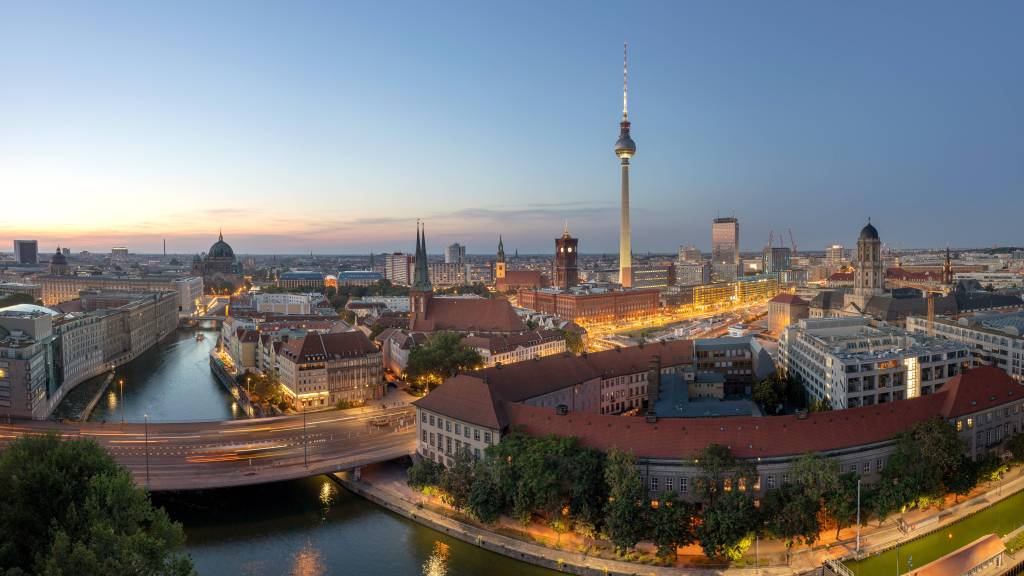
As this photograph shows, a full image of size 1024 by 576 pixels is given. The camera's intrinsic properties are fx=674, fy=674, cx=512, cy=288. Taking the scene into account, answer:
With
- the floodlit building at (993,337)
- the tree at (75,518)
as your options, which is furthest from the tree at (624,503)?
the floodlit building at (993,337)

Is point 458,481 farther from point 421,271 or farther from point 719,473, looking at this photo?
point 421,271

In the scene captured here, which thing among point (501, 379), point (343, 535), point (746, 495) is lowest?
point (343, 535)

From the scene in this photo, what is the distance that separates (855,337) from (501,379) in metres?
29.9

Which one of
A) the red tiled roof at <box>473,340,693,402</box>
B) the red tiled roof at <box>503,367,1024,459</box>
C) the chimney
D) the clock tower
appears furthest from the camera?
the clock tower

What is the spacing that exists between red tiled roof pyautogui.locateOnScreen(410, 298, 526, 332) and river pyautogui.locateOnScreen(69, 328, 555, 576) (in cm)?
4081

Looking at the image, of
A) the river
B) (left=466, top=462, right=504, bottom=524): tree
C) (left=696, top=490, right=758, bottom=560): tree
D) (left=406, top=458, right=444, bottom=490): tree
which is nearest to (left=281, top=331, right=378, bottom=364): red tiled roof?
the river

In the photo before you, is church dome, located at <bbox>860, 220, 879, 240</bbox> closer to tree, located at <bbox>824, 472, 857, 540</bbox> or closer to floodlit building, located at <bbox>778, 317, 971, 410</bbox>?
floodlit building, located at <bbox>778, 317, 971, 410</bbox>

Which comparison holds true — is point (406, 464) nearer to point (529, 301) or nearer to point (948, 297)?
point (948, 297)

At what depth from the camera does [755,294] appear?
166375mm

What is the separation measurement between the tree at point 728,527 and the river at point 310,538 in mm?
7501

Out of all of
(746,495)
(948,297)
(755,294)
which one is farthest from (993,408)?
(755,294)

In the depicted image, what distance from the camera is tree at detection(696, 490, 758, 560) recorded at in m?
28.1

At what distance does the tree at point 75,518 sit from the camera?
22.1 metres

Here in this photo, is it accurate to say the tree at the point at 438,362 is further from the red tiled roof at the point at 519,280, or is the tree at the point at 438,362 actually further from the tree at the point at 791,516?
the red tiled roof at the point at 519,280
